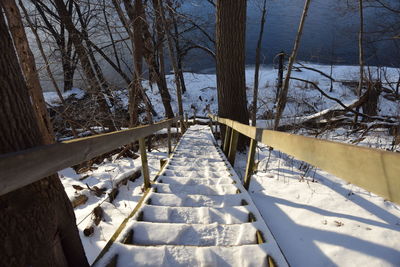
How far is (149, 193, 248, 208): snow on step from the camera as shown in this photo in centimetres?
219

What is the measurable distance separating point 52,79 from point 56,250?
662cm

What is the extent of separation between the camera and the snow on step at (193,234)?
5.09ft

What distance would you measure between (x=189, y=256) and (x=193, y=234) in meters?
0.26

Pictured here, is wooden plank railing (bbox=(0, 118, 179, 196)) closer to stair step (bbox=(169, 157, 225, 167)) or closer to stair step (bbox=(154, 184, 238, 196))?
stair step (bbox=(154, 184, 238, 196))

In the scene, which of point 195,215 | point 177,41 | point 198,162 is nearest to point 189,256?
point 195,215

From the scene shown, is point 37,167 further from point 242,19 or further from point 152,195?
point 242,19

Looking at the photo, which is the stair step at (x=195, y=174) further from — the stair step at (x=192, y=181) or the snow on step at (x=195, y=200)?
the snow on step at (x=195, y=200)

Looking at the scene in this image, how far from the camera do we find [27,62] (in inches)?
155

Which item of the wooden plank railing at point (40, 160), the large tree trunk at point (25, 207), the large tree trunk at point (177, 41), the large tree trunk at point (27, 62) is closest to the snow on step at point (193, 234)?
the large tree trunk at point (25, 207)

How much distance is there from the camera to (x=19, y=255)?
988 millimetres

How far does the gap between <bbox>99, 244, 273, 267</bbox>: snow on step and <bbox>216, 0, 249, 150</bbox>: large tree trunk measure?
5.08m

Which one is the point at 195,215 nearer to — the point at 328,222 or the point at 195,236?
the point at 195,236

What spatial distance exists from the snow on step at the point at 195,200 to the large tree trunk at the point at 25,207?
973 millimetres

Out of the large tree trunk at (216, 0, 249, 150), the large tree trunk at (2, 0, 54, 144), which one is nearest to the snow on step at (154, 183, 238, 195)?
the large tree trunk at (2, 0, 54, 144)
